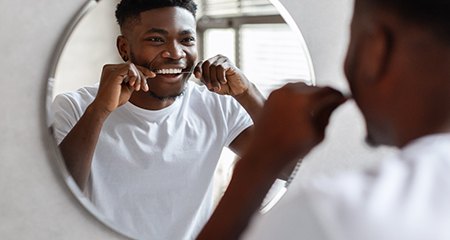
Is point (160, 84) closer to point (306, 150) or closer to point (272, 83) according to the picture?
point (272, 83)

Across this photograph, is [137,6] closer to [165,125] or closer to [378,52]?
[165,125]

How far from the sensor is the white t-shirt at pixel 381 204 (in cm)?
37

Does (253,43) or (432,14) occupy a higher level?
(432,14)

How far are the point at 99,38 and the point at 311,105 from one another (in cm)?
44

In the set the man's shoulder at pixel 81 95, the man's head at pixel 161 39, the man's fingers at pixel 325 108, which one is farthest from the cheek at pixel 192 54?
the man's fingers at pixel 325 108

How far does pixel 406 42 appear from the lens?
0.44m

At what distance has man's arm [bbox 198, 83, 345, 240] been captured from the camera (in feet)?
1.56

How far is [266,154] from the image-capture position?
48cm

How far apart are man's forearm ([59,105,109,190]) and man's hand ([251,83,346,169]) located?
426 millimetres

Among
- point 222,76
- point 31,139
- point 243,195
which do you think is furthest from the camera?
point 222,76

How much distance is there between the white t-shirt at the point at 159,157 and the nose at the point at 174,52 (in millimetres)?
49

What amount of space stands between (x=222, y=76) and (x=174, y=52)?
8 centimetres

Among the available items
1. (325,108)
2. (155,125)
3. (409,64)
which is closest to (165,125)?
(155,125)

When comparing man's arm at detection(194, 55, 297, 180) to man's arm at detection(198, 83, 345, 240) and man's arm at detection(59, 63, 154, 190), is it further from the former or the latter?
man's arm at detection(198, 83, 345, 240)
